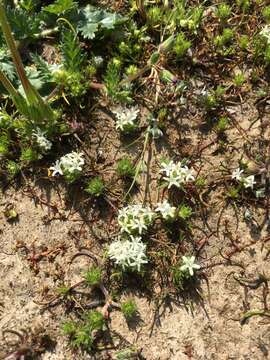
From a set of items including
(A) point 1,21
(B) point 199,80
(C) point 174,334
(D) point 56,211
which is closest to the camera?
(A) point 1,21

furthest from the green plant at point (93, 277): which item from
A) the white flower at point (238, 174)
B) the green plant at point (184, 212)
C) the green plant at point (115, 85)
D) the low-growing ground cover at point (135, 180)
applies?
the green plant at point (115, 85)

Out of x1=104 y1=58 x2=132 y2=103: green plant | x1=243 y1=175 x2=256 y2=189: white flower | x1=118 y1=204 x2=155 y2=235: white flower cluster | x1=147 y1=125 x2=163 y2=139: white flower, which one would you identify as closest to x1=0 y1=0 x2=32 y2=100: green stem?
x1=104 y1=58 x2=132 y2=103: green plant

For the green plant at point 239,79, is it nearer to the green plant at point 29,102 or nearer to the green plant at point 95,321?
the green plant at point 29,102

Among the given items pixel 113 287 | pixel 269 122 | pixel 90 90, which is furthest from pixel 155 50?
pixel 113 287

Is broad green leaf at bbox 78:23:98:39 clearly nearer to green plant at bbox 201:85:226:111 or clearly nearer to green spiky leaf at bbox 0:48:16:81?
green spiky leaf at bbox 0:48:16:81

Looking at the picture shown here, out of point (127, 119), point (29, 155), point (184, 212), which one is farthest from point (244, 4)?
point (29, 155)

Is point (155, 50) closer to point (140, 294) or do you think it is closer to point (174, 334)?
point (140, 294)
